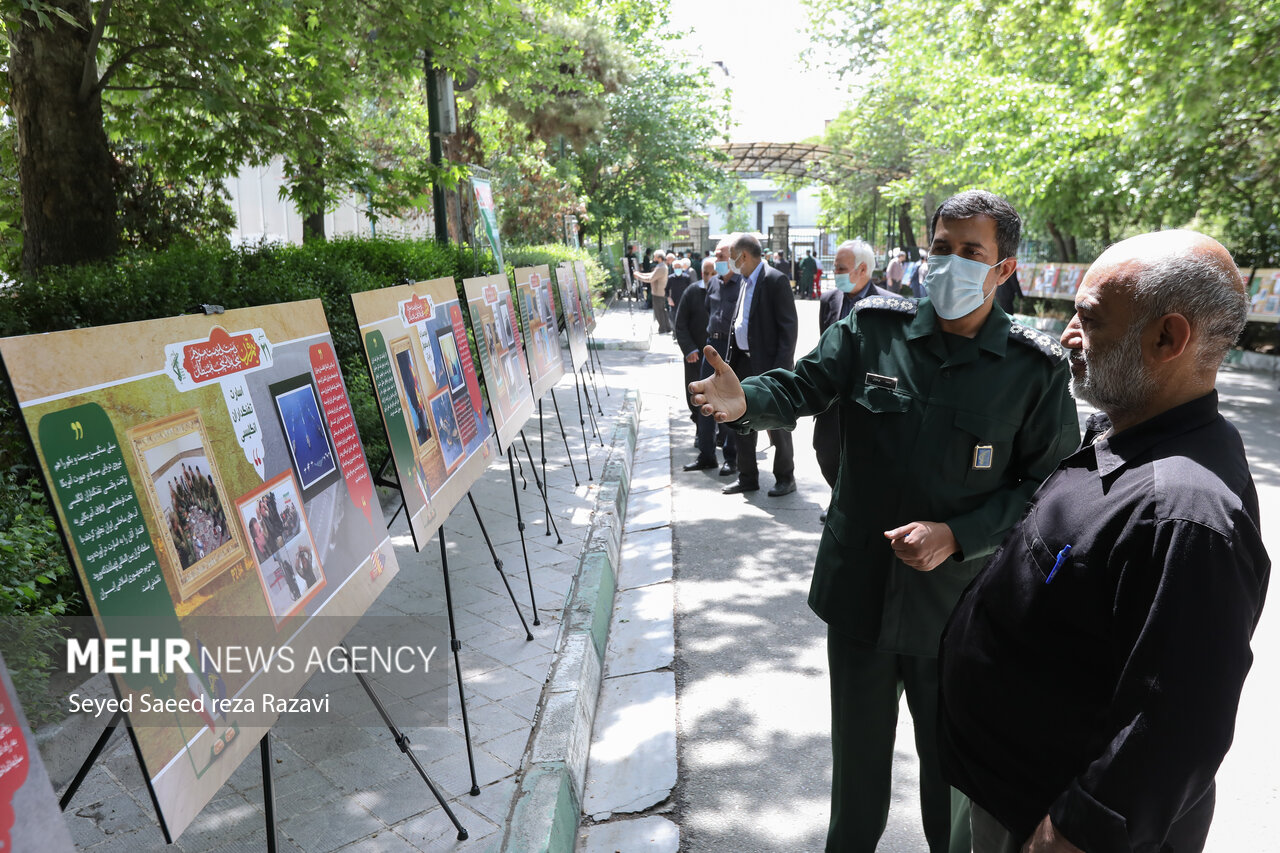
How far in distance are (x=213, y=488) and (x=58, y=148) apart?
5.96m

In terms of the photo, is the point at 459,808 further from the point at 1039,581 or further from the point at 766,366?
the point at 766,366

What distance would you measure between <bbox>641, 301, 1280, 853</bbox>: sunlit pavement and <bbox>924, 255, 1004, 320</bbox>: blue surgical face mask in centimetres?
196

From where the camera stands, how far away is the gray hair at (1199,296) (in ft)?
5.11

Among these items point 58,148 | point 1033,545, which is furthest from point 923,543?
point 58,148

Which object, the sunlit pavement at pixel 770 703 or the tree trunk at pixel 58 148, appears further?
the tree trunk at pixel 58 148

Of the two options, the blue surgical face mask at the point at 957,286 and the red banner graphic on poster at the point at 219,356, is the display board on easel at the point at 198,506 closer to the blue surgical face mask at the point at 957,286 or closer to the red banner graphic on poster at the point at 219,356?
the red banner graphic on poster at the point at 219,356

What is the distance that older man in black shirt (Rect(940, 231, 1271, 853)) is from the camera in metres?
1.39

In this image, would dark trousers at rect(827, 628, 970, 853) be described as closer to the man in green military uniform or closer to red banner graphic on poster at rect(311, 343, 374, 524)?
the man in green military uniform

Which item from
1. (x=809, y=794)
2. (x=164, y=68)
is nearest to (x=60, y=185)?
(x=164, y=68)

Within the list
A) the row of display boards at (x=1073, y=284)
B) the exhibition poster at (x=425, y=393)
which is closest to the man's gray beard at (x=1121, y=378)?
the exhibition poster at (x=425, y=393)

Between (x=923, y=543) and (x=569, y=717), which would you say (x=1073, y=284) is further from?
(x=923, y=543)

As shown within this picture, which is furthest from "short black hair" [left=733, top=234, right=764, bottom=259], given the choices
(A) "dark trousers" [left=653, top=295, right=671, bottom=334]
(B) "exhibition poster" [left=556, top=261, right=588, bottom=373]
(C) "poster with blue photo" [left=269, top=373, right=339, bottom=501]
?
(A) "dark trousers" [left=653, top=295, right=671, bottom=334]

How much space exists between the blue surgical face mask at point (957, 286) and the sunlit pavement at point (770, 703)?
196 centimetres

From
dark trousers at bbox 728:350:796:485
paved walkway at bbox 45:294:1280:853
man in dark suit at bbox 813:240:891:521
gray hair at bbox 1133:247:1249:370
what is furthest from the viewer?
dark trousers at bbox 728:350:796:485
